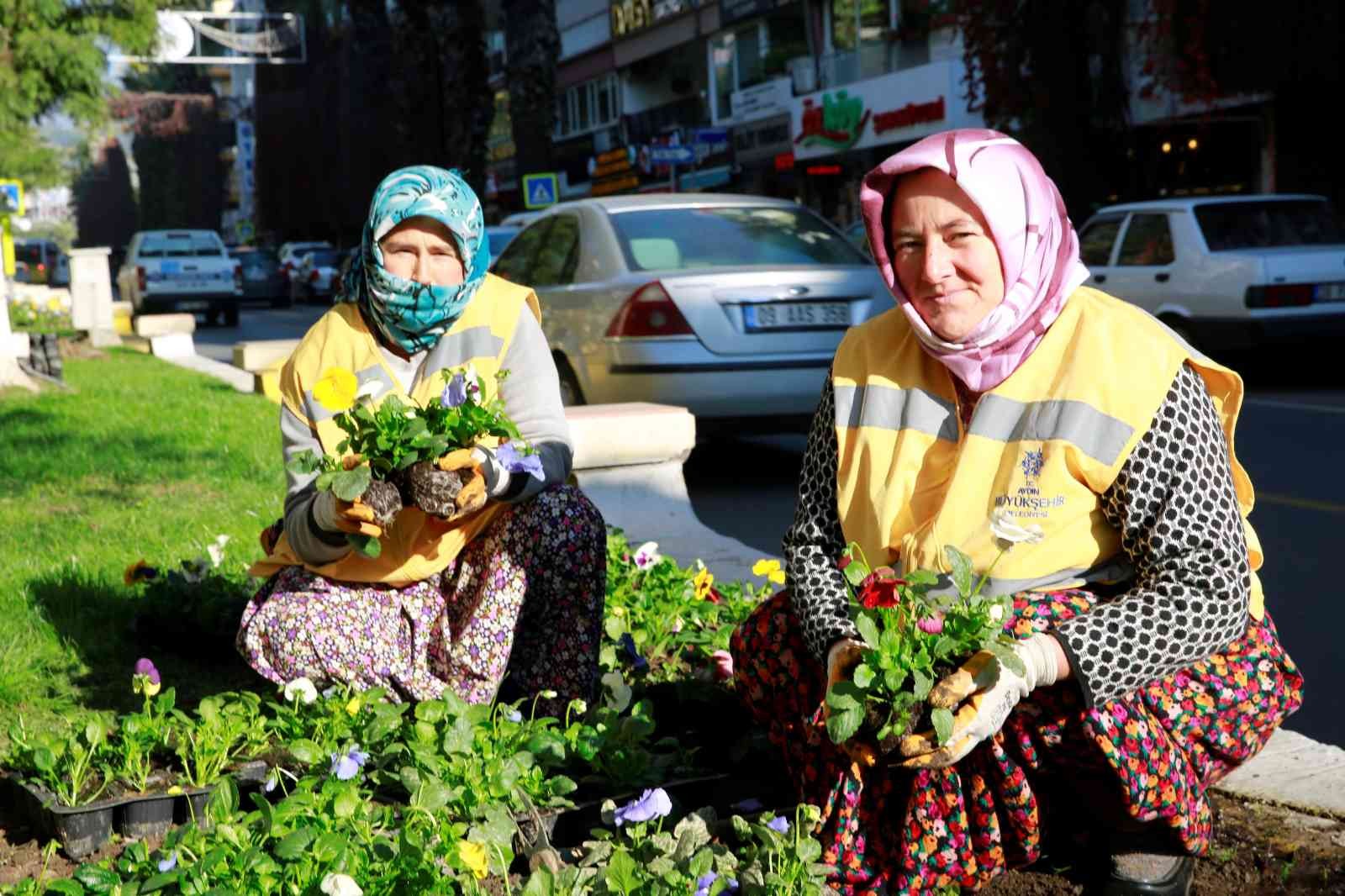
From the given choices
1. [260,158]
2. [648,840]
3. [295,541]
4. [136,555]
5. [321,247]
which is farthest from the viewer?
[260,158]

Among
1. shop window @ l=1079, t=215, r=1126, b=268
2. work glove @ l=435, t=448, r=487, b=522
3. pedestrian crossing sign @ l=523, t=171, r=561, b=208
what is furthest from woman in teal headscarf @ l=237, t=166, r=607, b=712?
pedestrian crossing sign @ l=523, t=171, r=561, b=208

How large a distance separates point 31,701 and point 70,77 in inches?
681

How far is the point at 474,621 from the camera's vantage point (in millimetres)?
3473

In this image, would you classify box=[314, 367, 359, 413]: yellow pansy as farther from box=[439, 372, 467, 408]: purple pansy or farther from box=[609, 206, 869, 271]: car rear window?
box=[609, 206, 869, 271]: car rear window

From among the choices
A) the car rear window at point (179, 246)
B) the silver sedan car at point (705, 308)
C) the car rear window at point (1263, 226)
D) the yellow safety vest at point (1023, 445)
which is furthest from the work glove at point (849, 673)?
the car rear window at point (179, 246)

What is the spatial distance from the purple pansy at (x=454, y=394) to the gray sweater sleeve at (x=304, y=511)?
0.31 metres

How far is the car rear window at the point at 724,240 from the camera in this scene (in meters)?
8.42

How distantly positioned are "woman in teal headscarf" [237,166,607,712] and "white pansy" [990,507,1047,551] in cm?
120

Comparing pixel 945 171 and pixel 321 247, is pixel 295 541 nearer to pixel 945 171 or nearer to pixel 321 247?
pixel 945 171

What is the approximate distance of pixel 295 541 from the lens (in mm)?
3441

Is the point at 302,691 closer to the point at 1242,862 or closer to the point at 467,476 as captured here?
the point at 467,476

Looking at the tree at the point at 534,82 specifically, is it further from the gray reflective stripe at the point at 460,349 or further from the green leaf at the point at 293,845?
the green leaf at the point at 293,845

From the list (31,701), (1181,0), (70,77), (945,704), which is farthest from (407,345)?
(70,77)

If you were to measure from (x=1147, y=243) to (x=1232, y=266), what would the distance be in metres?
1.07
